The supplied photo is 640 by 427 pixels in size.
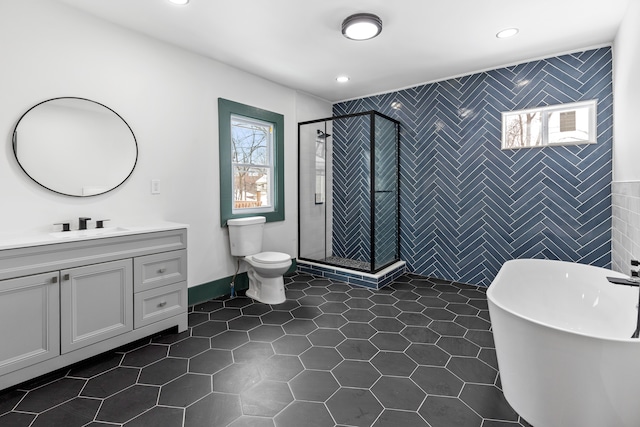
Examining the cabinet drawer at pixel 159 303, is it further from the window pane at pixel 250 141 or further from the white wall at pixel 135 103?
the window pane at pixel 250 141

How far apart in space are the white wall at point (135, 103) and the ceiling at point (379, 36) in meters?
0.16

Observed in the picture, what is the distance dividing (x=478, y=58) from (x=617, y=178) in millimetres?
1692

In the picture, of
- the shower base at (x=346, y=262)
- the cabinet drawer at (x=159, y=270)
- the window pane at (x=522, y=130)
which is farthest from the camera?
the shower base at (x=346, y=262)

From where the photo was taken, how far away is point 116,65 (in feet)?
8.54

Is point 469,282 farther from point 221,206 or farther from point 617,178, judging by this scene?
point 221,206

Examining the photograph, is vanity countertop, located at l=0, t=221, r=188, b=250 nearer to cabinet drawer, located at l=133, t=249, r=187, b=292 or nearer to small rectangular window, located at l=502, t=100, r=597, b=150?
cabinet drawer, located at l=133, t=249, r=187, b=292

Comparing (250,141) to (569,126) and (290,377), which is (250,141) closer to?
(290,377)

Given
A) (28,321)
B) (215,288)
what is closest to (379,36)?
(215,288)

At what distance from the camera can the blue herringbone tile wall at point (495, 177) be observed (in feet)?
10.1

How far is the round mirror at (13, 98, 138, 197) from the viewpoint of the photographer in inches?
86.4

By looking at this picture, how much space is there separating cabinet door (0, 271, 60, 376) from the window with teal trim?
1.69m

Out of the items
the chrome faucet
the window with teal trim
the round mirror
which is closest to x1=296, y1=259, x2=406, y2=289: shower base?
the window with teal trim

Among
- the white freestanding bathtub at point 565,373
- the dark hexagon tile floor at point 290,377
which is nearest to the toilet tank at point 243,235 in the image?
the dark hexagon tile floor at point 290,377

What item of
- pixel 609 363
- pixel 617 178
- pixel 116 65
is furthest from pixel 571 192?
pixel 116 65
